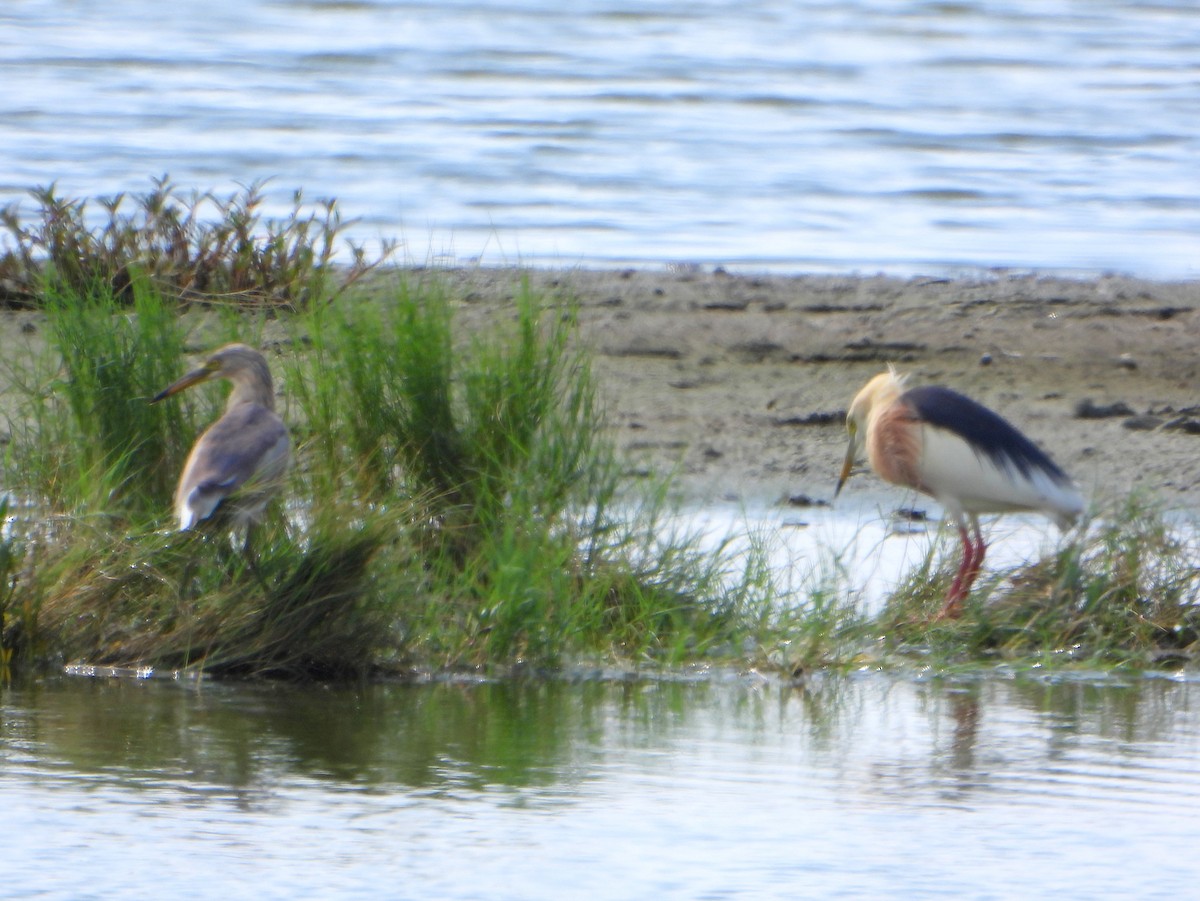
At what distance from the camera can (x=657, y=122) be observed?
20094 mm

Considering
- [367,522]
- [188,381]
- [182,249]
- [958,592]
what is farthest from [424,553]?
[182,249]

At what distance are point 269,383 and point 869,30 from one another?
73.8 feet

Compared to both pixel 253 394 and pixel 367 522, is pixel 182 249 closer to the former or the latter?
pixel 253 394

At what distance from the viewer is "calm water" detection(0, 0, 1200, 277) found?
14836 mm

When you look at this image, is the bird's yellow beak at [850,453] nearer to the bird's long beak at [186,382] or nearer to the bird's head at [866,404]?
the bird's head at [866,404]

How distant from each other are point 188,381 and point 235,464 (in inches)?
24.2

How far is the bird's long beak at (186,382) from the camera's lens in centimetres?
628

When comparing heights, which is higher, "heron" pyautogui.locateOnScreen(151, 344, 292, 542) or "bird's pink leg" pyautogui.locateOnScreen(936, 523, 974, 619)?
"heron" pyautogui.locateOnScreen(151, 344, 292, 542)

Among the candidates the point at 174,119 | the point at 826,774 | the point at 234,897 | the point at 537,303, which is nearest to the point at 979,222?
the point at 174,119

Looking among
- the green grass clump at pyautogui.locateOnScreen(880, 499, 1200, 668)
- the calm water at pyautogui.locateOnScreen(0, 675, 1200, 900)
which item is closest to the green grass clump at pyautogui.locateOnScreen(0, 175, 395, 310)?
the green grass clump at pyautogui.locateOnScreen(880, 499, 1200, 668)

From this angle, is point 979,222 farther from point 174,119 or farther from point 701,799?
point 701,799

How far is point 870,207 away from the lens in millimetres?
16031

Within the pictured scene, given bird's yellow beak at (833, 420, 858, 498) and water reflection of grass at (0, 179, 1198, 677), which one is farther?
bird's yellow beak at (833, 420, 858, 498)

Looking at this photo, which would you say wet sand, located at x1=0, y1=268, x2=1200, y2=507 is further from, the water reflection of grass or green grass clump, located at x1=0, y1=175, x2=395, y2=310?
the water reflection of grass
